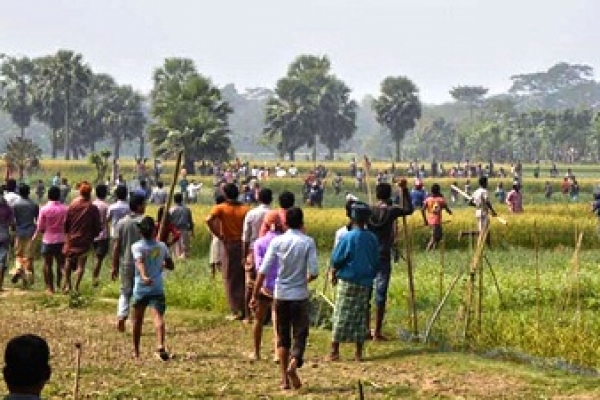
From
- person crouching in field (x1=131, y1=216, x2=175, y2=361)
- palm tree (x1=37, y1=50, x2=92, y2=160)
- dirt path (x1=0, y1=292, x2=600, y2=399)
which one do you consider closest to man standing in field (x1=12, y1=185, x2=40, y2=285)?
dirt path (x1=0, y1=292, x2=600, y2=399)

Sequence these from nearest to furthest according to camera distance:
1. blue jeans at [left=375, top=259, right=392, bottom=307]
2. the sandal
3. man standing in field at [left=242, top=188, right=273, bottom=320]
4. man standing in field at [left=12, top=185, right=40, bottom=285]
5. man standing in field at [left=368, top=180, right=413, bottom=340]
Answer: the sandal, man standing in field at [left=368, top=180, right=413, bottom=340], blue jeans at [left=375, top=259, right=392, bottom=307], man standing in field at [left=242, top=188, right=273, bottom=320], man standing in field at [left=12, top=185, right=40, bottom=285]

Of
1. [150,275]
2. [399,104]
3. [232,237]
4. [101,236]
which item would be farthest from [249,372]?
[399,104]

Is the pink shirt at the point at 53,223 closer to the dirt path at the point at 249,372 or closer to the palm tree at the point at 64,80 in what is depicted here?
the dirt path at the point at 249,372

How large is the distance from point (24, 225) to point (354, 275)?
8435mm

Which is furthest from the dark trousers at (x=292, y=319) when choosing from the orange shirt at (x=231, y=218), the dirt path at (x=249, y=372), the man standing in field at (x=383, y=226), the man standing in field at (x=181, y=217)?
the man standing in field at (x=181, y=217)

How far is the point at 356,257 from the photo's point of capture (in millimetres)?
11523

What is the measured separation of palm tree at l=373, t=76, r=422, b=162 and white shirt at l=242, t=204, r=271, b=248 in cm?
9203

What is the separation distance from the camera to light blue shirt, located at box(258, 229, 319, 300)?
10258 mm

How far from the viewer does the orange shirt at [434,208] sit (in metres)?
24.1

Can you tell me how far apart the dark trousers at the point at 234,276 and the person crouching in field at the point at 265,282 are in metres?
2.11

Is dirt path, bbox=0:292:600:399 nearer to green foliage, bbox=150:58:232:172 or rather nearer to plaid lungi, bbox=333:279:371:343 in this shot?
plaid lungi, bbox=333:279:371:343

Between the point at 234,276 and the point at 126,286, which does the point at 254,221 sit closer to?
the point at 234,276

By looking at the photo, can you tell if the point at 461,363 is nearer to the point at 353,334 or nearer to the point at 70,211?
the point at 353,334

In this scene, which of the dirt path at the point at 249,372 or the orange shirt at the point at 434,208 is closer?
the dirt path at the point at 249,372
